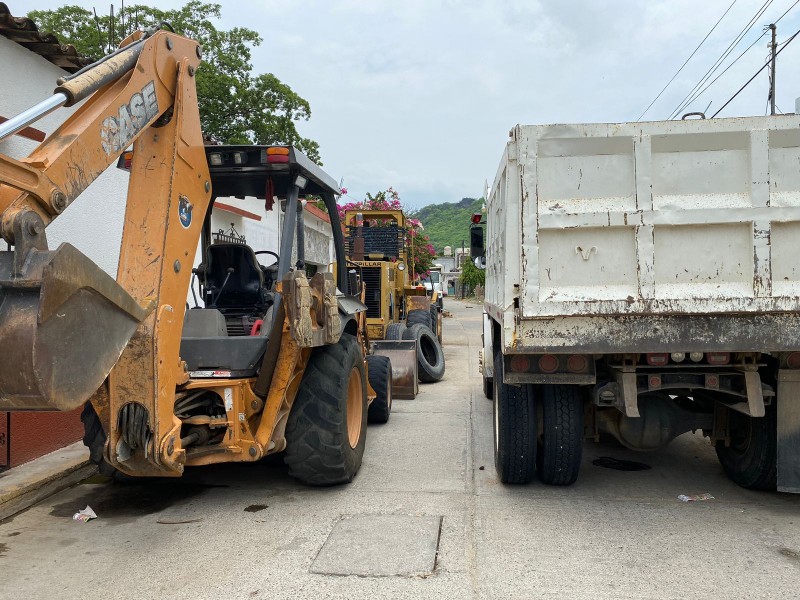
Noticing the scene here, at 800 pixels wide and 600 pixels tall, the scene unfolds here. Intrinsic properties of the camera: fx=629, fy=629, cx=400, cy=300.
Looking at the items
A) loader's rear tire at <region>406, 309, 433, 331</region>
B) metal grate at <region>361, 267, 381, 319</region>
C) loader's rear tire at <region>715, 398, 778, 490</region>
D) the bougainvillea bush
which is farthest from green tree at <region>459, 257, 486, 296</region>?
loader's rear tire at <region>715, 398, 778, 490</region>

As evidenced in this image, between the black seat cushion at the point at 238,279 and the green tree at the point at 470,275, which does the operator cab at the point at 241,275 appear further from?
the green tree at the point at 470,275

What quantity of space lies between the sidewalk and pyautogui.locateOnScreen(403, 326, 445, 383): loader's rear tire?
5560 millimetres

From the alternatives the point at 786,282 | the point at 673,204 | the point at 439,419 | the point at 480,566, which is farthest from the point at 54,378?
the point at 439,419

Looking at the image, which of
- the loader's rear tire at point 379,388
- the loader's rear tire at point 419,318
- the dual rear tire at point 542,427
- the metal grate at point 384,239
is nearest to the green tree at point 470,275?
the loader's rear tire at point 419,318

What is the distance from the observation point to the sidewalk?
4.64 meters

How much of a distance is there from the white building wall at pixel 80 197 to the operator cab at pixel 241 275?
2006 mm

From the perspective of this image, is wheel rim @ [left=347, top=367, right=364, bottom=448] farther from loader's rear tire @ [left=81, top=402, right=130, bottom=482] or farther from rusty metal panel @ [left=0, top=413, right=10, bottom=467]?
rusty metal panel @ [left=0, top=413, right=10, bottom=467]

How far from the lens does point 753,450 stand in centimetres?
463

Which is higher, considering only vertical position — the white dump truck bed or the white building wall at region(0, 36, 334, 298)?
the white building wall at region(0, 36, 334, 298)

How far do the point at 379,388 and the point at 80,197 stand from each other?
385 centimetres

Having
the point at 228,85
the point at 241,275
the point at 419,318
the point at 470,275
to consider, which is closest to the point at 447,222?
the point at 470,275

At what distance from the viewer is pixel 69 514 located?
4.52m

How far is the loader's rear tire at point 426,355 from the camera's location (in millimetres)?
10359

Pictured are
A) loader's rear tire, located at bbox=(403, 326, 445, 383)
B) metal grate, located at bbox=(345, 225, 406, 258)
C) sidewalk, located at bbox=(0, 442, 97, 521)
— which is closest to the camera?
sidewalk, located at bbox=(0, 442, 97, 521)
